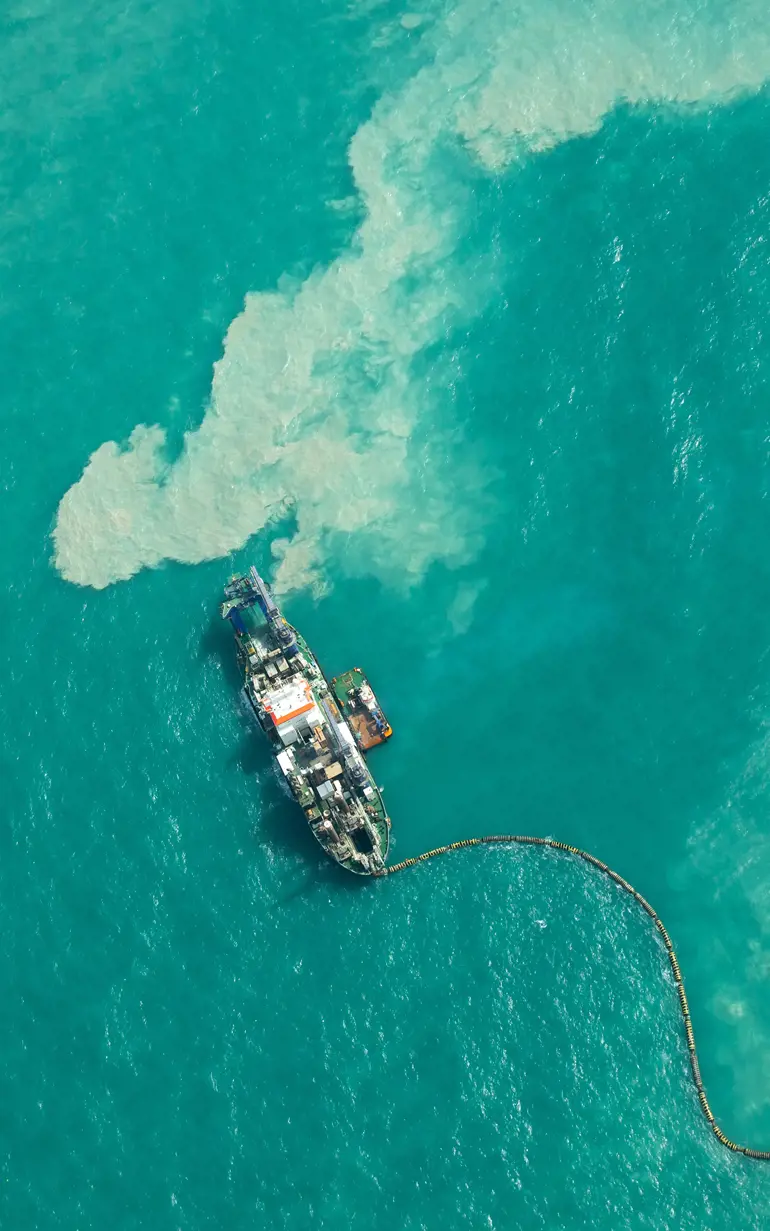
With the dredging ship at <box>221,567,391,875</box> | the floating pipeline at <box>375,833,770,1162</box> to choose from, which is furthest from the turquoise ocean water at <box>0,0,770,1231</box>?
the dredging ship at <box>221,567,391,875</box>

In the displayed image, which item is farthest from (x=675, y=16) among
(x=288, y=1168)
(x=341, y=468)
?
(x=288, y=1168)

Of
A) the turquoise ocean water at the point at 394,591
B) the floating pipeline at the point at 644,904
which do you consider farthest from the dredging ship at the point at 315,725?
the floating pipeline at the point at 644,904

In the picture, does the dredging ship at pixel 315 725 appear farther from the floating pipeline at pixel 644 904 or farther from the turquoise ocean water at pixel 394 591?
the floating pipeline at pixel 644 904

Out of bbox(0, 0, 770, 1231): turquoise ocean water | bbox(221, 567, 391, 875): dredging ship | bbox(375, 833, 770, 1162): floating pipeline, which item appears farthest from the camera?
bbox(221, 567, 391, 875): dredging ship

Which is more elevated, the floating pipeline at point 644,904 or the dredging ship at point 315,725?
the dredging ship at point 315,725

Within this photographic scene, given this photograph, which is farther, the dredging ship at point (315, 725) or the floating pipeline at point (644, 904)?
the dredging ship at point (315, 725)

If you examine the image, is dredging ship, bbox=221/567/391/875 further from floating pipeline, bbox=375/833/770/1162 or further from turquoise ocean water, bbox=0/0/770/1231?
floating pipeline, bbox=375/833/770/1162
